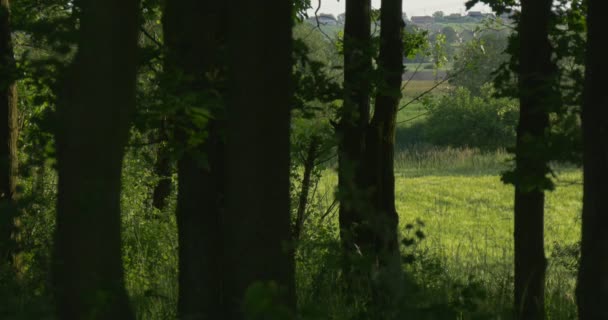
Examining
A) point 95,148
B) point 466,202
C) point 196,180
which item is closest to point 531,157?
point 196,180

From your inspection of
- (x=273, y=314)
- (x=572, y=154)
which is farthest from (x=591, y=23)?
(x=273, y=314)

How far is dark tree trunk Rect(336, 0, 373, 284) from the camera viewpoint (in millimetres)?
3645

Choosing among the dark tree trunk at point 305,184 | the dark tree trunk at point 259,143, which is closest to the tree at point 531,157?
the dark tree trunk at point 259,143

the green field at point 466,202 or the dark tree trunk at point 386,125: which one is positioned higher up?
the dark tree trunk at point 386,125

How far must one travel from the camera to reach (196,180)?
6.19 m

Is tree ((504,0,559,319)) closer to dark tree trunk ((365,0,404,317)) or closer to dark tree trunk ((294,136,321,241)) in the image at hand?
dark tree trunk ((365,0,404,317))

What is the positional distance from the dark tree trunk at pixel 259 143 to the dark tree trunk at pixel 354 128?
30cm

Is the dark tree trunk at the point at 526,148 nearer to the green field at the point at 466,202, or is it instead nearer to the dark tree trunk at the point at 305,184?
the dark tree trunk at the point at 305,184

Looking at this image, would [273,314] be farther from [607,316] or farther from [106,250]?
[607,316]

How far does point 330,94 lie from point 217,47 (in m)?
1.30

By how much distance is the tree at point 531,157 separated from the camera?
236 inches

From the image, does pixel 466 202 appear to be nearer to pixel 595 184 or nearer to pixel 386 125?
pixel 386 125

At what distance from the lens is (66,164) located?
3619mm

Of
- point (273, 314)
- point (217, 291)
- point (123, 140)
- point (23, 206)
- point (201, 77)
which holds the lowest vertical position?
point (217, 291)
